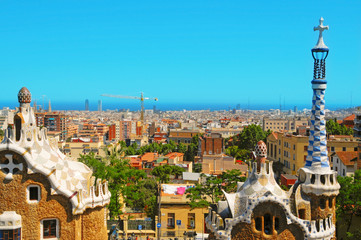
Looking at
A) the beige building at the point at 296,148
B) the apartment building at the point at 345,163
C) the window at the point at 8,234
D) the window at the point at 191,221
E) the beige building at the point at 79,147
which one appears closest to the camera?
the window at the point at 8,234

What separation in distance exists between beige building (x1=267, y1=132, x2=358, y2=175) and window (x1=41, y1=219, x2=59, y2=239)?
4390 centimetres

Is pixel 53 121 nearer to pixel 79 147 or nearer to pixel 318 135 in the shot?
pixel 79 147

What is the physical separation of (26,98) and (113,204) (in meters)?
11.8

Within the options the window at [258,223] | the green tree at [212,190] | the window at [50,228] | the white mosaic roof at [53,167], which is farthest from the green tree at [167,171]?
the window at [258,223]

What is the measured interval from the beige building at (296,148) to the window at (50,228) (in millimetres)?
43895

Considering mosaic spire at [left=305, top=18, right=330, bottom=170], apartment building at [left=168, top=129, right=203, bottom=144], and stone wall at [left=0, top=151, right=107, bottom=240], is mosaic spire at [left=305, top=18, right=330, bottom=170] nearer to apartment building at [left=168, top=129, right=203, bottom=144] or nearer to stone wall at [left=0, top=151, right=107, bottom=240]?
stone wall at [left=0, top=151, right=107, bottom=240]

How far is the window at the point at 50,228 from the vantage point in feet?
66.9

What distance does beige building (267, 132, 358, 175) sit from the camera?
5919 centimetres

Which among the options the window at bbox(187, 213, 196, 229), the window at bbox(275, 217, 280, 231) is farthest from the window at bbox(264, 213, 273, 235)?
the window at bbox(187, 213, 196, 229)

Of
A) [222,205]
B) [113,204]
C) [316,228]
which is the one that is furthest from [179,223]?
[316,228]

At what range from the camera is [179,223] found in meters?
30.6

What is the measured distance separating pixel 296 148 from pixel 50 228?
1758 inches

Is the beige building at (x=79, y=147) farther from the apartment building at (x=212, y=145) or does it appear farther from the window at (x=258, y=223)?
the window at (x=258, y=223)

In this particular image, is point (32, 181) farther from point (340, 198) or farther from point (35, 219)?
point (340, 198)
